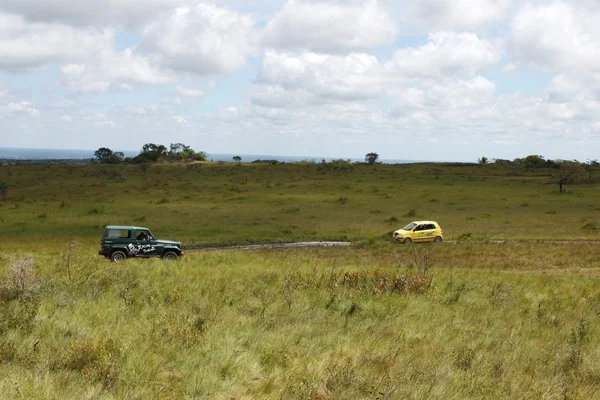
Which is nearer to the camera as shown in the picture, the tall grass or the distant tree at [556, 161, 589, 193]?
the tall grass

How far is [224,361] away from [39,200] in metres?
65.4

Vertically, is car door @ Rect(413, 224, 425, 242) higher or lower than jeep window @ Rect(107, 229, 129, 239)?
lower

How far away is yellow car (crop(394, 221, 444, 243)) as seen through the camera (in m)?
40.4

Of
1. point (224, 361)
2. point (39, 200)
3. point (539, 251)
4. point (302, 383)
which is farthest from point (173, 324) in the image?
point (39, 200)

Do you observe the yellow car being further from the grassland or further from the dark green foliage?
the dark green foliage

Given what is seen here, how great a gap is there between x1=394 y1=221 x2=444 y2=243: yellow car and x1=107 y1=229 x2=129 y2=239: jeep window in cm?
2135

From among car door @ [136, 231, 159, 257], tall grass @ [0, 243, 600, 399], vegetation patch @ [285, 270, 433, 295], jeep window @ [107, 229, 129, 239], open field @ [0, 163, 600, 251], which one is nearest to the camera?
tall grass @ [0, 243, 600, 399]

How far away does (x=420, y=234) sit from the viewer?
40719 mm

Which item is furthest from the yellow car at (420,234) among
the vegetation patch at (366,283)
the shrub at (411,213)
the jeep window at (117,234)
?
the vegetation patch at (366,283)

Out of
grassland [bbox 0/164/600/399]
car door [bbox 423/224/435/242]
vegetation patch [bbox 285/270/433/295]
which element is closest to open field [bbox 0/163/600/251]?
car door [bbox 423/224/435/242]

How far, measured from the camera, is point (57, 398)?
589 centimetres

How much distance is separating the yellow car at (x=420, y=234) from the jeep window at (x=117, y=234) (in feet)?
70.1

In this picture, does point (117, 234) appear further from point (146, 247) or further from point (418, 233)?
point (418, 233)

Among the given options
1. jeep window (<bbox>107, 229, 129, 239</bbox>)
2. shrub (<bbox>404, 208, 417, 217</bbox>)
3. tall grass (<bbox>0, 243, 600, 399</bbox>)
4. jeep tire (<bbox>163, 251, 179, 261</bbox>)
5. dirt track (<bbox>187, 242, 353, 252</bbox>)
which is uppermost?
tall grass (<bbox>0, 243, 600, 399</bbox>)
